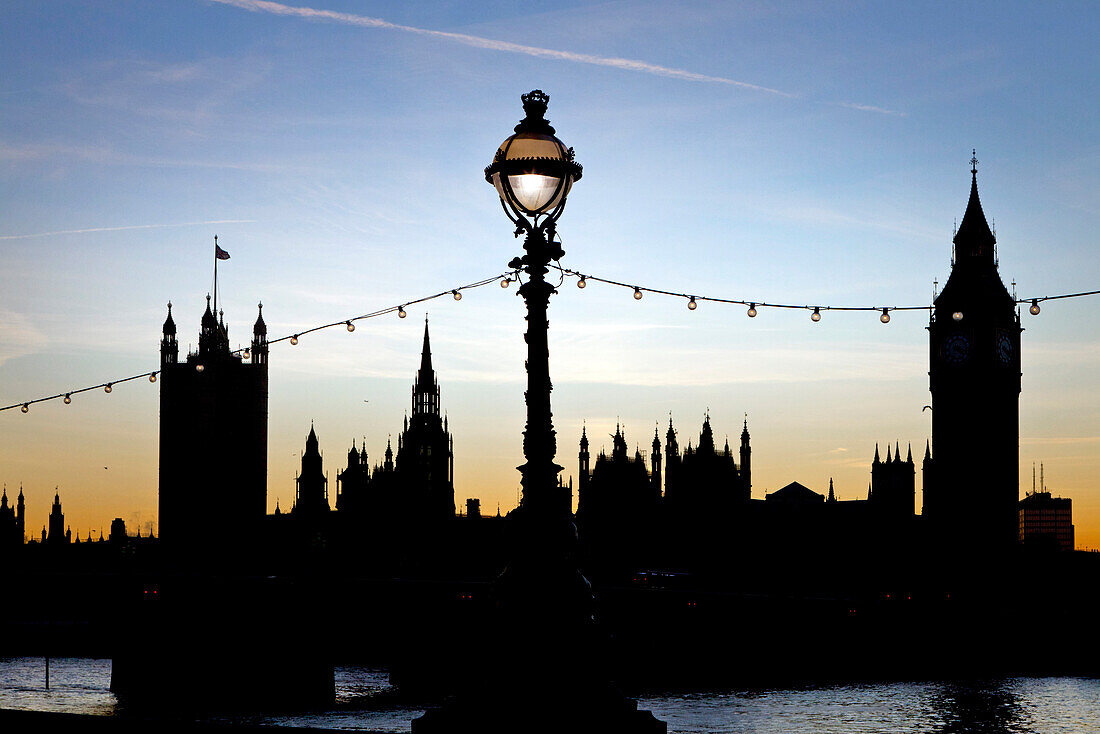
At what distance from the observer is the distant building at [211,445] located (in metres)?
130

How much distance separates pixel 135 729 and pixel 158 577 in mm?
54647

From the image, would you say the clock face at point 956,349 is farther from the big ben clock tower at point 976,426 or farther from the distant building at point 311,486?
the distant building at point 311,486

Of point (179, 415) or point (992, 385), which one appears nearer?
point (992, 385)

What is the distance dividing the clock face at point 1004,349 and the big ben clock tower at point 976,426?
0.27 feet

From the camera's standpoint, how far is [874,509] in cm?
11362

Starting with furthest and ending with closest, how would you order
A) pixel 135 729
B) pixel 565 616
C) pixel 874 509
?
pixel 874 509 < pixel 135 729 < pixel 565 616

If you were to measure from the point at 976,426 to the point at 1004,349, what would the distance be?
7.11 meters

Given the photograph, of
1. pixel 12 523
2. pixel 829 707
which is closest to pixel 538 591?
pixel 829 707

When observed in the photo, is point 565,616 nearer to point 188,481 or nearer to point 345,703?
point 345,703

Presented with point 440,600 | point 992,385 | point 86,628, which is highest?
point 992,385

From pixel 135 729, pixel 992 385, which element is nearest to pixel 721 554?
pixel 992 385

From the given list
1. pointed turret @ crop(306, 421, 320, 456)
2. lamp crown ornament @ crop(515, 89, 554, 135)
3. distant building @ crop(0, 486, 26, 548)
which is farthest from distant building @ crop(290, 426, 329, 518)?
lamp crown ornament @ crop(515, 89, 554, 135)

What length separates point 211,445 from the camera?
133m

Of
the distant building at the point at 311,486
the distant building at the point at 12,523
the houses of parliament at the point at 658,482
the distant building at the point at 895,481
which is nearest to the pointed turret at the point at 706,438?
the houses of parliament at the point at 658,482
